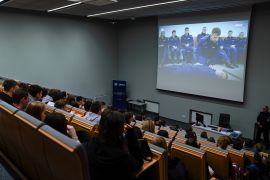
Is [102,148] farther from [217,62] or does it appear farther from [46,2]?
[217,62]

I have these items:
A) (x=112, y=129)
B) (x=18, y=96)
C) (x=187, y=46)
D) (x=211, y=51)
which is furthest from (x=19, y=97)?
(x=187, y=46)

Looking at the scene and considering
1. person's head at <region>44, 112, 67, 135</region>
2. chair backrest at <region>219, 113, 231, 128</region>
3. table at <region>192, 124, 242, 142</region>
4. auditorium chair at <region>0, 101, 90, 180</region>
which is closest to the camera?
auditorium chair at <region>0, 101, 90, 180</region>

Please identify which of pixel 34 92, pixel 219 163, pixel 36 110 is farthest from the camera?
pixel 34 92

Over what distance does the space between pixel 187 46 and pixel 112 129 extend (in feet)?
25.2

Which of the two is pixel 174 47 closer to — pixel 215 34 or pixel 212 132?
pixel 215 34

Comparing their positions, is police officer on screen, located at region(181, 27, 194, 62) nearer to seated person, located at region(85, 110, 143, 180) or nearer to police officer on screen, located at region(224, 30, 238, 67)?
police officer on screen, located at region(224, 30, 238, 67)

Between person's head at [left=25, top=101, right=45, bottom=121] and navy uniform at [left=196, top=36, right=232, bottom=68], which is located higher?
navy uniform at [left=196, top=36, right=232, bottom=68]

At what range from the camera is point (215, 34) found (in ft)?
26.5

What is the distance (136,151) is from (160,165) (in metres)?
0.20

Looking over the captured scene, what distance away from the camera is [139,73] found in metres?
10.8

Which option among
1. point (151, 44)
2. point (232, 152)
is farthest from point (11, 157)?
point (151, 44)

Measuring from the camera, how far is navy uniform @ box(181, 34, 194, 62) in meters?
8.79

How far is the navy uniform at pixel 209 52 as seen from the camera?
802 centimetres

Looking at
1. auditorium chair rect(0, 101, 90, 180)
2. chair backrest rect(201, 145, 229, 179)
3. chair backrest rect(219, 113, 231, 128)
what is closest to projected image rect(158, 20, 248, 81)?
chair backrest rect(219, 113, 231, 128)
